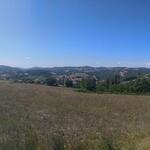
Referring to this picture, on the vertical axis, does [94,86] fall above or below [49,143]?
below

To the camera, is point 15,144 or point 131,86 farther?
point 131,86

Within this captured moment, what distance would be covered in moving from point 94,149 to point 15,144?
5.18ft

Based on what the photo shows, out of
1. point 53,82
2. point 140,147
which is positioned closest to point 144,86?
point 53,82

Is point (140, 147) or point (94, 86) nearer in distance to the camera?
point (140, 147)

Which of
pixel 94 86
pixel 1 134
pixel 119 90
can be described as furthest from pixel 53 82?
pixel 1 134

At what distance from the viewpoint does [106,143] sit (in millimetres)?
6000

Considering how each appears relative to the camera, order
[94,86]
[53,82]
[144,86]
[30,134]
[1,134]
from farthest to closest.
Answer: [53,82], [94,86], [144,86], [1,134], [30,134]

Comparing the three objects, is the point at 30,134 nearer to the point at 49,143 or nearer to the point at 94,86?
the point at 49,143

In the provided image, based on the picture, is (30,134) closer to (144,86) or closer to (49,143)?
(49,143)

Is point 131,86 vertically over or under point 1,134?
under

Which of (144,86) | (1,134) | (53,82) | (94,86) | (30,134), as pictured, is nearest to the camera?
(30,134)

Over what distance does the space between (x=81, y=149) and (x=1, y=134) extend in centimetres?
226

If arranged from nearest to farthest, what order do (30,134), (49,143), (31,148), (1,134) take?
1. (31,148)
2. (49,143)
3. (30,134)
4. (1,134)

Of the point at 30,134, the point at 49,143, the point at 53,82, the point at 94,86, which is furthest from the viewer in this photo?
the point at 53,82
